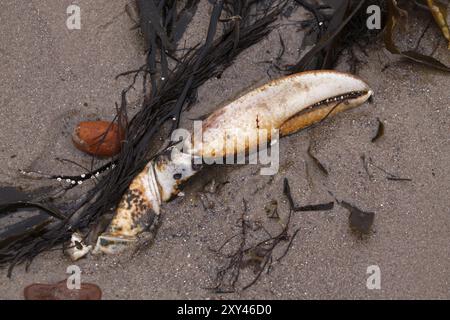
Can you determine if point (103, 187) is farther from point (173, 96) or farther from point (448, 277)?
point (448, 277)

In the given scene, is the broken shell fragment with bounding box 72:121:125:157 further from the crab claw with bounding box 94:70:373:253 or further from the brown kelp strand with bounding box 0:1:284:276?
the crab claw with bounding box 94:70:373:253

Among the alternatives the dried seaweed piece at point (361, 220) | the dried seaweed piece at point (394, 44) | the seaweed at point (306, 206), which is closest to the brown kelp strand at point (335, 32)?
→ the dried seaweed piece at point (394, 44)

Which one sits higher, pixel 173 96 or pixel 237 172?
pixel 173 96

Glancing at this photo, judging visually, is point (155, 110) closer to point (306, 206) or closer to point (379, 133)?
point (306, 206)

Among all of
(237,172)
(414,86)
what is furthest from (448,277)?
(237,172)

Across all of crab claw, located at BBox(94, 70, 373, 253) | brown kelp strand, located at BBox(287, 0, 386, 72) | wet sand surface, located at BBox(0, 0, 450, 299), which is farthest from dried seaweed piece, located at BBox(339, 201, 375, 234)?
brown kelp strand, located at BBox(287, 0, 386, 72)
